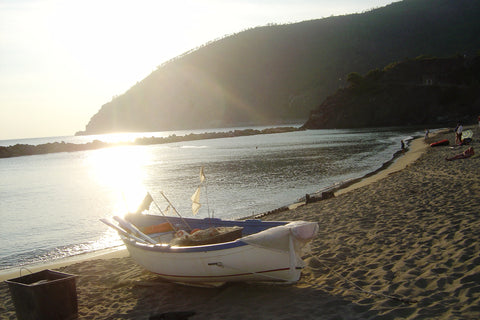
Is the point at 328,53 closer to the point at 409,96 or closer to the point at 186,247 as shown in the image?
the point at 409,96

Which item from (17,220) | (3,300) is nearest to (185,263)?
(3,300)

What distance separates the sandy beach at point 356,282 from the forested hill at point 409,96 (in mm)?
92915

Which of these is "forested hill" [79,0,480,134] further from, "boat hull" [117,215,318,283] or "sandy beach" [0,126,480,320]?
"boat hull" [117,215,318,283]

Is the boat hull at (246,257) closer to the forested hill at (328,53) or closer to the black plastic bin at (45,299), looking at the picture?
the black plastic bin at (45,299)

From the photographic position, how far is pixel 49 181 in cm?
3731

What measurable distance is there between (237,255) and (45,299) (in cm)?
296

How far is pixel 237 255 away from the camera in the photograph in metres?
6.38

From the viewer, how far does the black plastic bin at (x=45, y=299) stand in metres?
6.21

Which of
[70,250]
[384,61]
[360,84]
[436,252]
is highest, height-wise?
[384,61]

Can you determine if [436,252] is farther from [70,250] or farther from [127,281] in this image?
[70,250]

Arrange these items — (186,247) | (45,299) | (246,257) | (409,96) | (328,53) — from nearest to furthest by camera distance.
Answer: (45,299) < (246,257) < (186,247) < (409,96) < (328,53)

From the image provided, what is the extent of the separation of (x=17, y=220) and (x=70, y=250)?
8.31 metres

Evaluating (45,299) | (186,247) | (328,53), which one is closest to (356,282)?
(186,247)

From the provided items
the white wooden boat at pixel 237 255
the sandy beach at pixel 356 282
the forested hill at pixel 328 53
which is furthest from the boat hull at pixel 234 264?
the forested hill at pixel 328 53
